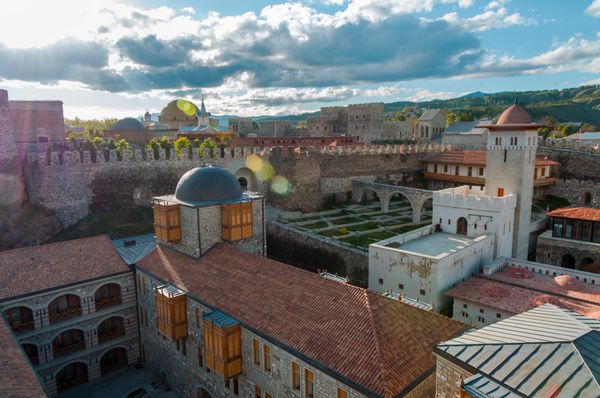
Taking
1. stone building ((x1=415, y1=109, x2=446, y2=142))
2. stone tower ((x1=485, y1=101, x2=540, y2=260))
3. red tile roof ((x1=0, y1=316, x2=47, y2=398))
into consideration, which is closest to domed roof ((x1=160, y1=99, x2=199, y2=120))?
stone building ((x1=415, y1=109, x2=446, y2=142))

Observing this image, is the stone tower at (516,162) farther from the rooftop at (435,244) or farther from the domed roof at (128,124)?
the domed roof at (128,124)

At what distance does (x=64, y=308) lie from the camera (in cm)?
1620

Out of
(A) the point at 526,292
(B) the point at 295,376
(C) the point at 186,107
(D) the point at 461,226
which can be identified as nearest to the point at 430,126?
(C) the point at 186,107

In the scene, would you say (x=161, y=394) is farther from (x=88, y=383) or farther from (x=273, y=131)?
(x=273, y=131)

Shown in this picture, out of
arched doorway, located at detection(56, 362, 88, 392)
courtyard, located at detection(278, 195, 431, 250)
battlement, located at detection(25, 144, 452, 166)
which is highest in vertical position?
battlement, located at detection(25, 144, 452, 166)

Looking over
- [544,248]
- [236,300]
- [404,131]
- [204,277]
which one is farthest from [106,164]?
[404,131]

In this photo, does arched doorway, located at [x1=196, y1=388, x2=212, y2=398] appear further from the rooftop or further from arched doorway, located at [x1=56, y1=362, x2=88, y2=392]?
the rooftop

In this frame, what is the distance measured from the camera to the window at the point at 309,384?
9617 millimetres

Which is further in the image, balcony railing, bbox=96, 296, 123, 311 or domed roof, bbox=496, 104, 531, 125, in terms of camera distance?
domed roof, bbox=496, 104, 531, 125

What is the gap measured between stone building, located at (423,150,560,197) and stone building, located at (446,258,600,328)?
15516 millimetres

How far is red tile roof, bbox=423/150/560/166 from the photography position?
33.2m

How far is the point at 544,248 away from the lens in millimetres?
23453

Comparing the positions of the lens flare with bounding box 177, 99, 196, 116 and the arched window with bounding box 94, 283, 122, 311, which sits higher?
the lens flare with bounding box 177, 99, 196, 116

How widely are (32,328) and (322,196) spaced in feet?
76.7
